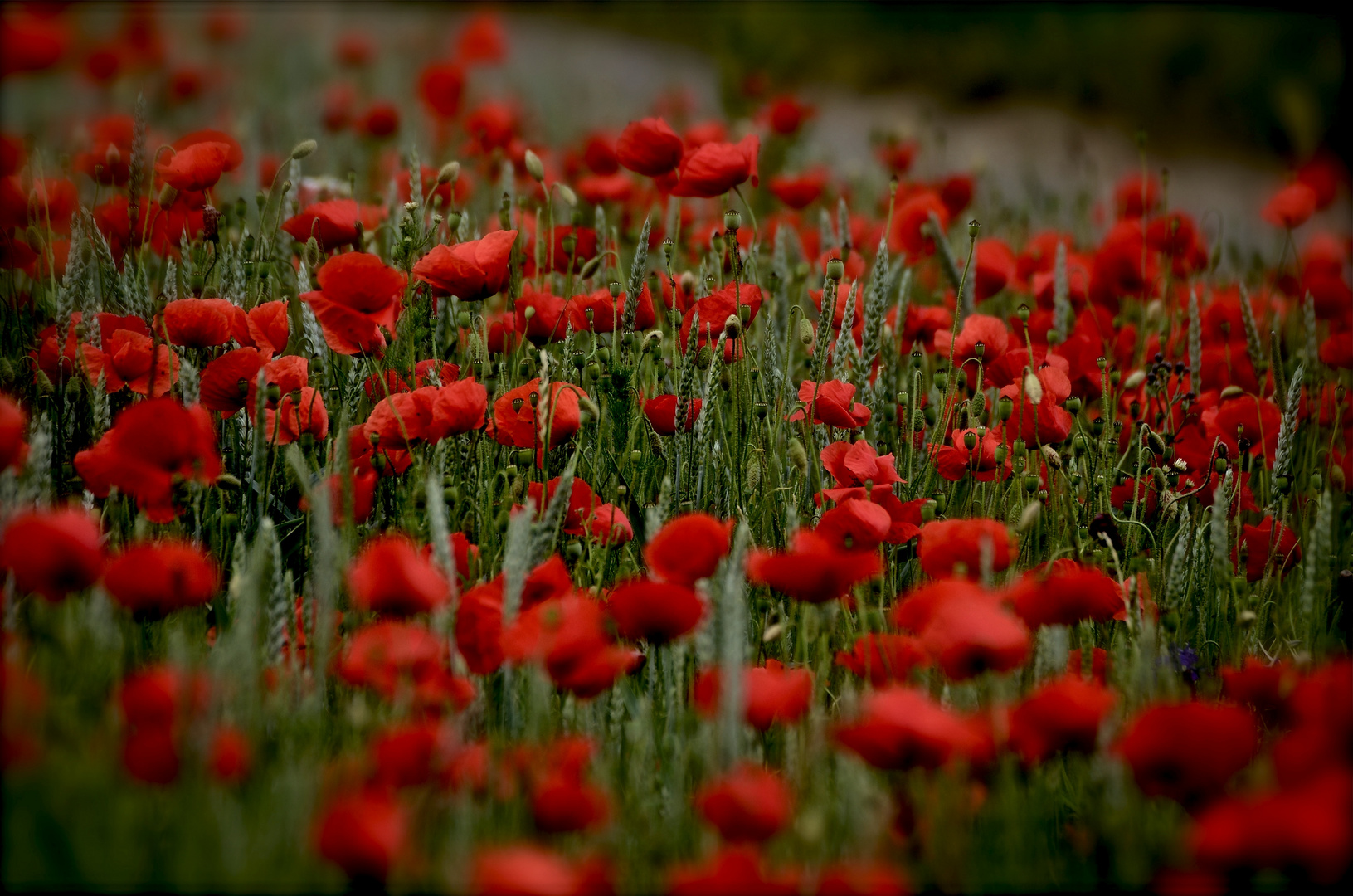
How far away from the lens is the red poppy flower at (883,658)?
4.25ft

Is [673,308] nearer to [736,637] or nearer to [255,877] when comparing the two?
[736,637]

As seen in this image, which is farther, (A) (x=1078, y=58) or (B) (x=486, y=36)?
(A) (x=1078, y=58)

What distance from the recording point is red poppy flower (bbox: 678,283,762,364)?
192 cm

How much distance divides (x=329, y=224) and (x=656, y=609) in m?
1.34

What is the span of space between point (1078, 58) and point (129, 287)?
30.2 feet

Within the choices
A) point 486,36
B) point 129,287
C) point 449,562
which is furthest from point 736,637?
point 486,36

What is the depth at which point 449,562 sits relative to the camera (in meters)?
1.29

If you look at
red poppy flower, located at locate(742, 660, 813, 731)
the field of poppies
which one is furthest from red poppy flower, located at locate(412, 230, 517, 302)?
red poppy flower, located at locate(742, 660, 813, 731)

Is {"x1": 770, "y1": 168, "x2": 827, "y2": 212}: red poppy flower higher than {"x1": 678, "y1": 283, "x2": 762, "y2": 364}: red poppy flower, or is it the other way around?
{"x1": 770, "y1": 168, "x2": 827, "y2": 212}: red poppy flower

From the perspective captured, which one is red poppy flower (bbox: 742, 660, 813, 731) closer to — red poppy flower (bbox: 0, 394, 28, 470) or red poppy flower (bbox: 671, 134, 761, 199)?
red poppy flower (bbox: 0, 394, 28, 470)

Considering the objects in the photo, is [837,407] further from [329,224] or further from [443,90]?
[443,90]

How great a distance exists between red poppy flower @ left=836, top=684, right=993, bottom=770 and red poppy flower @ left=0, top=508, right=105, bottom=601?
29.7 inches

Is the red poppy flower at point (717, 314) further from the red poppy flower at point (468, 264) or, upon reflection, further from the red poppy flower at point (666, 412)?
the red poppy flower at point (468, 264)

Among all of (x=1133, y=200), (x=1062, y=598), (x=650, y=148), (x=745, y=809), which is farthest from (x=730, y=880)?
(x=1133, y=200)
